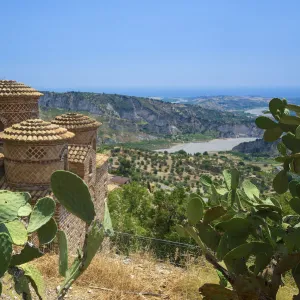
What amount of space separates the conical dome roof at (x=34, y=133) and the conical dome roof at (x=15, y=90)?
1.67m

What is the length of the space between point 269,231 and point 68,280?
161cm

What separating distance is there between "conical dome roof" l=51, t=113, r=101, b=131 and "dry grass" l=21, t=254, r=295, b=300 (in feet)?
16.8

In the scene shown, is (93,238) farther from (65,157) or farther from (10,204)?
(65,157)

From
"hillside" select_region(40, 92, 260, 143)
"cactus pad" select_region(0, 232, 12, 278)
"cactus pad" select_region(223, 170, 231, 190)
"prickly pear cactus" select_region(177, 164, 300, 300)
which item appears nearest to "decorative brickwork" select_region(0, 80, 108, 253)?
"cactus pad" select_region(223, 170, 231, 190)

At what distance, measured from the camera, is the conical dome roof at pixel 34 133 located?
8.16 m

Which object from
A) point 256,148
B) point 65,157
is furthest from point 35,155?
point 256,148

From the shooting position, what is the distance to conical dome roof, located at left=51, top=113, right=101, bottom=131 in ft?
36.8

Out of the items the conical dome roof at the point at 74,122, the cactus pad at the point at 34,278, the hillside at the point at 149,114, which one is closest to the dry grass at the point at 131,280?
the cactus pad at the point at 34,278

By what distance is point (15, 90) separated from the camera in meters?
10.1

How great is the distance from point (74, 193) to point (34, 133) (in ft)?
20.3

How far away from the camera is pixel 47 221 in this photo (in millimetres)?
2861

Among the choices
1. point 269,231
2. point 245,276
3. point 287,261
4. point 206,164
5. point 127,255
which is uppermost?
point 269,231

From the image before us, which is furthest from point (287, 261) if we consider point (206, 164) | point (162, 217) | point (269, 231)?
point (206, 164)

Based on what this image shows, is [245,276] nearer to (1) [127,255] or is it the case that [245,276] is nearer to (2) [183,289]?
(2) [183,289]
